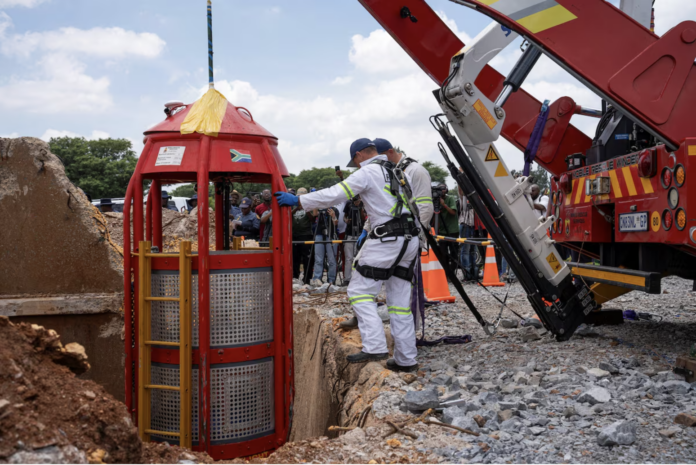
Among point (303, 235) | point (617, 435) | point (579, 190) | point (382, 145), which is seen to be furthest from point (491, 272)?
point (617, 435)

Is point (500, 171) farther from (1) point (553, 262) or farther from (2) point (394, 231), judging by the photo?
(2) point (394, 231)

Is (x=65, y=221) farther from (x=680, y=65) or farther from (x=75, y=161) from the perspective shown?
(x=75, y=161)

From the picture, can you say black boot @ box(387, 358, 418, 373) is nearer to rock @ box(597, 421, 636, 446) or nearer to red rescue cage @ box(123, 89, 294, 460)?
red rescue cage @ box(123, 89, 294, 460)

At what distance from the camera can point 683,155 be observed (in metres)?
4.23

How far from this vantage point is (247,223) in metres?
11.0

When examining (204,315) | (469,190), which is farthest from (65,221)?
(469,190)

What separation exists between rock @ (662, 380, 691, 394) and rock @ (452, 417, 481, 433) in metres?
1.46

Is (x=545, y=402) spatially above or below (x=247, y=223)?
below

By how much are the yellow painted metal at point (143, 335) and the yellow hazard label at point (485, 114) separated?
10.1 feet

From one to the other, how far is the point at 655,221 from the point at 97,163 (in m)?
48.3

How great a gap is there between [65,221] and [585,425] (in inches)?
184

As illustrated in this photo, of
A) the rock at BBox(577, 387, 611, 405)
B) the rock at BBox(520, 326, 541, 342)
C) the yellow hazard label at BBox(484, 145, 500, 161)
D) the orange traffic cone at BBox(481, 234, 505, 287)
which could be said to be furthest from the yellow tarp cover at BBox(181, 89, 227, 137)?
the orange traffic cone at BBox(481, 234, 505, 287)

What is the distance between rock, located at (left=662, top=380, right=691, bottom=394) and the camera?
3818 mm

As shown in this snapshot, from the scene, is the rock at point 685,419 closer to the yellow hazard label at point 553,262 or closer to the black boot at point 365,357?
the yellow hazard label at point 553,262
